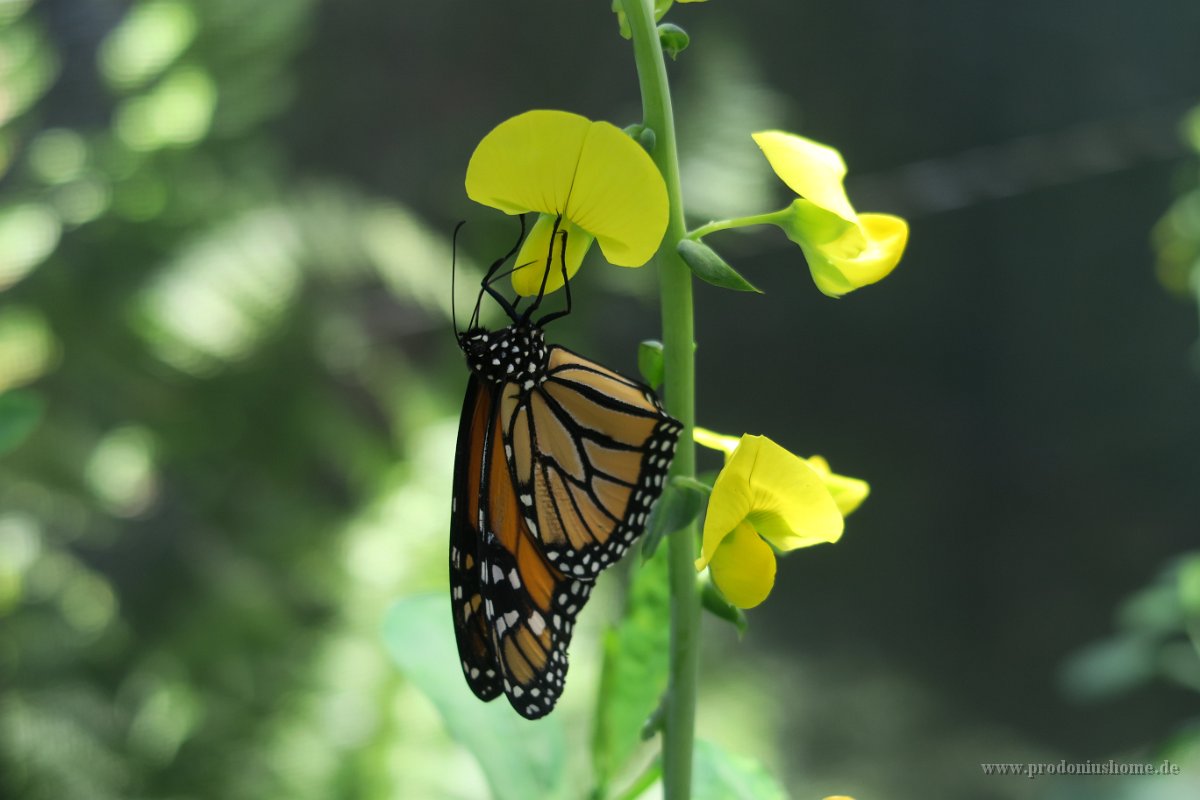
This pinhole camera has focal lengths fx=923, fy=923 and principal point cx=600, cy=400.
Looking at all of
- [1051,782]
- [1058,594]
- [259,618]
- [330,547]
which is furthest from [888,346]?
[259,618]

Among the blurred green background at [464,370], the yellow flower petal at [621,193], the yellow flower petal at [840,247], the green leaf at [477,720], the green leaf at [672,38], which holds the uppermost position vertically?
the blurred green background at [464,370]

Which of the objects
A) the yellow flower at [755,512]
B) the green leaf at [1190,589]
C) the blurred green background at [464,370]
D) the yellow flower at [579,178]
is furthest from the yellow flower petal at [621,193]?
the blurred green background at [464,370]

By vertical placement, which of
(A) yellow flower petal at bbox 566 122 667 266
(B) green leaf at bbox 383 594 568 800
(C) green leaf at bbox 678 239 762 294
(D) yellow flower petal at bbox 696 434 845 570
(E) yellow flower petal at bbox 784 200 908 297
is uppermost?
(E) yellow flower petal at bbox 784 200 908 297

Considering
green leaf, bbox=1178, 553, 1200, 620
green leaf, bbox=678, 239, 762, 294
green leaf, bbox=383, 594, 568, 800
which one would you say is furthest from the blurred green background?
green leaf, bbox=678, 239, 762, 294

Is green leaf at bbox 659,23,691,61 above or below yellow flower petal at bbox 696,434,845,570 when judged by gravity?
above

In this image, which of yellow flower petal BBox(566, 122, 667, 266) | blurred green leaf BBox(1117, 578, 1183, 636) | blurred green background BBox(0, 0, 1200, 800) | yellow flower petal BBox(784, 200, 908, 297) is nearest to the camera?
yellow flower petal BBox(566, 122, 667, 266)

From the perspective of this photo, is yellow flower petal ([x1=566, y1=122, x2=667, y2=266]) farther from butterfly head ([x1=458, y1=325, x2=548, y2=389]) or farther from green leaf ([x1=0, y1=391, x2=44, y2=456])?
green leaf ([x1=0, y1=391, x2=44, y2=456])

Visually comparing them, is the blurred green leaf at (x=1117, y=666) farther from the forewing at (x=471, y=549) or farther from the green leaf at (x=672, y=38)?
the green leaf at (x=672, y=38)
